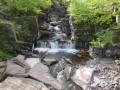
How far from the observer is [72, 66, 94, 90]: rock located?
391 inches

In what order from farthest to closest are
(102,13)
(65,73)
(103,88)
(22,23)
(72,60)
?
(22,23) → (102,13) → (72,60) → (65,73) → (103,88)

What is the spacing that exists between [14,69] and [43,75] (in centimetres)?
148

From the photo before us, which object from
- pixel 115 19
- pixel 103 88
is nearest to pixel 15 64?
pixel 103 88

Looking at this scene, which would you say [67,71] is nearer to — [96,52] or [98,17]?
[96,52]

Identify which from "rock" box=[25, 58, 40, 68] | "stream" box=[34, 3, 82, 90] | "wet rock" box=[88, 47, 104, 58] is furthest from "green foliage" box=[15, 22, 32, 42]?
"wet rock" box=[88, 47, 104, 58]

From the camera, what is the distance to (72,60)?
13.5 m

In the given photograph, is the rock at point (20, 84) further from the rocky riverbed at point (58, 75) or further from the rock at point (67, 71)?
the rock at point (67, 71)

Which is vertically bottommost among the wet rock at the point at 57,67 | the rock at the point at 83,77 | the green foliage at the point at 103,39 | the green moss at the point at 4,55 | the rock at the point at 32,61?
the rock at the point at 83,77

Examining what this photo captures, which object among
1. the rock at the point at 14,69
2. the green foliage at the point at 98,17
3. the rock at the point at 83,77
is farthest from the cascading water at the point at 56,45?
the rock at the point at 14,69

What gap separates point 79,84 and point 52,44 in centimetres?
675

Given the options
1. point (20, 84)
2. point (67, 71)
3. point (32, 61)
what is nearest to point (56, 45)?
point (32, 61)

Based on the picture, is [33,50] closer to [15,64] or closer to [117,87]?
[15,64]

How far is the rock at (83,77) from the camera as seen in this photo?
9.93m

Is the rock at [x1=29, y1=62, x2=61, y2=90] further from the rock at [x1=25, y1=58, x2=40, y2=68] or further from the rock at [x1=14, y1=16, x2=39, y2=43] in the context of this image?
the rock at [x1=14, y1=16, x2=39, y2=43]
